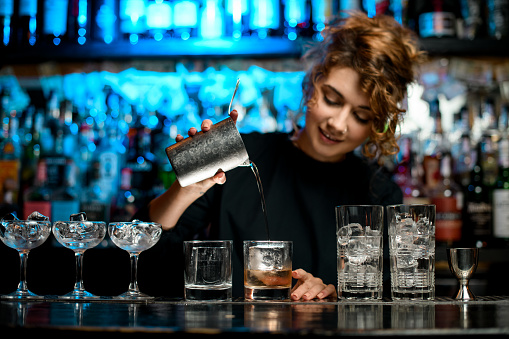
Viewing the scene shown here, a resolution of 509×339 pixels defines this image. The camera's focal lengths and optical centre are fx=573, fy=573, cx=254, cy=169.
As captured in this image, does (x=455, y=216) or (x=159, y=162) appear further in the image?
(x=159, y=162)

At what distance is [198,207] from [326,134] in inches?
17.3

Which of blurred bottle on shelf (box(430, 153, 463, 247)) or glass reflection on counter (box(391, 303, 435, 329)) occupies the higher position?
blurred bottle on shelf (box(430, 153, 463, 247))

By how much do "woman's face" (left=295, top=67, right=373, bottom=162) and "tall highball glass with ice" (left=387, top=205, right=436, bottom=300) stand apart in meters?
0.46

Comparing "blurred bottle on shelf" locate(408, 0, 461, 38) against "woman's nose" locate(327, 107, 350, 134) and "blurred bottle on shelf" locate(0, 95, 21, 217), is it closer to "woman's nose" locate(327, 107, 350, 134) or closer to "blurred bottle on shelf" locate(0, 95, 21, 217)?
"woman's nose" locate(327, 107, 350, 134)

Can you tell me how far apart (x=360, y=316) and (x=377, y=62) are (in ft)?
2.67

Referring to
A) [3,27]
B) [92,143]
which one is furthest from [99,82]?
[3,27]

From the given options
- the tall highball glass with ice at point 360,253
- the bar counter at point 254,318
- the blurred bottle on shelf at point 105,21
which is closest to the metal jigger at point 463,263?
the bar counter at point 254,318

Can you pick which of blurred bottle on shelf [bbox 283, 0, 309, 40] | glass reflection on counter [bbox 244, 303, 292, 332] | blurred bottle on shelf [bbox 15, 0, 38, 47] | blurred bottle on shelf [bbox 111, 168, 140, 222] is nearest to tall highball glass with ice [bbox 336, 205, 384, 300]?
glass reflection on counter [bbox 244, 303, 292, 332]

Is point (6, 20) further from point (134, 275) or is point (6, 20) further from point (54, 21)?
point (134, 275)

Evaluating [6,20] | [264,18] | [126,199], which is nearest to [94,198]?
[126,199]

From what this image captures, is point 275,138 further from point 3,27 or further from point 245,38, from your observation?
point 3,27

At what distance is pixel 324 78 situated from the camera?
5.06 feet

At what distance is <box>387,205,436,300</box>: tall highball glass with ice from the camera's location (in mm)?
1080

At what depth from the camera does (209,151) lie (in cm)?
108
